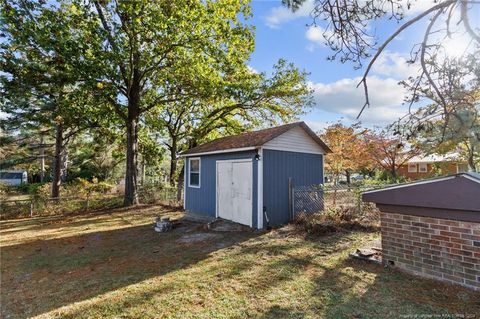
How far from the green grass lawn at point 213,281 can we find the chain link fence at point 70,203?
5700 millimetres

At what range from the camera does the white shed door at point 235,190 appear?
8.51 meters

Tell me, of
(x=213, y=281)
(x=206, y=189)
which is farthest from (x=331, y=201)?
(x=213, y=281)

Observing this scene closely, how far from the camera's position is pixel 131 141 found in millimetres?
13555

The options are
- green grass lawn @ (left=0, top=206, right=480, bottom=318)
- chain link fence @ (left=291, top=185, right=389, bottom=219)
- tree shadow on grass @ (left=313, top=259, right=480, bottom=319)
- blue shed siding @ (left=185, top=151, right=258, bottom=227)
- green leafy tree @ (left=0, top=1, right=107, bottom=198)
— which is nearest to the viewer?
tree shadow on grass @ (left=313, top=259, right=480, bottom=319)

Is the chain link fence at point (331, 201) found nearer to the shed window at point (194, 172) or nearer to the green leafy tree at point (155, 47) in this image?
the shed window at point (194, 172)

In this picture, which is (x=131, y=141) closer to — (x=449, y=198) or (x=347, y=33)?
(x=347, y=33)

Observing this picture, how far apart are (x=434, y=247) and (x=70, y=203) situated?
47.9 ft

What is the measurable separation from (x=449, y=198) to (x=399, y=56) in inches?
82.6

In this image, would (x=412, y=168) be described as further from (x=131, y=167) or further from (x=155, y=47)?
(x=155, y=47)

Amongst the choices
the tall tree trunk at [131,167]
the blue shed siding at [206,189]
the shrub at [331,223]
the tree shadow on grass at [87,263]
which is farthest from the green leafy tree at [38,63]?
the shrub at [331,223]

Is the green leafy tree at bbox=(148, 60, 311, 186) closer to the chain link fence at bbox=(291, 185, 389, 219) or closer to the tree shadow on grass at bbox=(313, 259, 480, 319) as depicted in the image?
the chain link fence at bbox=(291, 185, 389, 219)

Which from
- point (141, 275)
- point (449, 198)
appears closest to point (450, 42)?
point (449, 198)

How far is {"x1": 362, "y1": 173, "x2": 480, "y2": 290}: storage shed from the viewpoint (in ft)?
11.9

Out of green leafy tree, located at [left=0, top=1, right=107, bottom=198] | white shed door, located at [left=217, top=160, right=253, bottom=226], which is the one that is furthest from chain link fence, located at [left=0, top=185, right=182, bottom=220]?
white shed door, located at [left=217, top=160, right=253, bottom=226]
